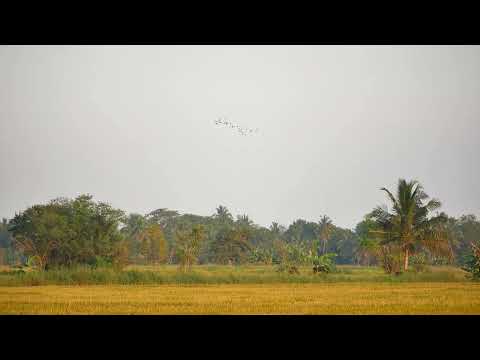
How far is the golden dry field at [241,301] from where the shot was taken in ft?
51.0

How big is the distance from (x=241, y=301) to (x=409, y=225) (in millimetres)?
16866

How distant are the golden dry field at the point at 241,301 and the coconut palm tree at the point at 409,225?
9.76 meters

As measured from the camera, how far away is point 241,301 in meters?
17.7

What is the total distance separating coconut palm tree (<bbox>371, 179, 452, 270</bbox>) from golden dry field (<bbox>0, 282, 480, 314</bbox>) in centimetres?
976

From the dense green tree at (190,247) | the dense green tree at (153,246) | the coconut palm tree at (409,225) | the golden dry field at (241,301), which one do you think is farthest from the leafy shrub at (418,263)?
the dense green tree at (153,246)

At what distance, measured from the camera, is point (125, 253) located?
32406 mm

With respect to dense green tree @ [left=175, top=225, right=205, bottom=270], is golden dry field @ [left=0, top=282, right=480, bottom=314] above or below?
below

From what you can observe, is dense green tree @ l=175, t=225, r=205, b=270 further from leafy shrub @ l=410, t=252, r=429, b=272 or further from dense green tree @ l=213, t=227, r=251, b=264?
dense green tree @ l=213, t=227, r=251, b=264

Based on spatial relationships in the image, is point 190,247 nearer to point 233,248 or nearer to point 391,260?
point 391,260

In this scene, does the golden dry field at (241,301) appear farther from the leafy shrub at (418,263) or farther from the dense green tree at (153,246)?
the dense green tree at (153,246)

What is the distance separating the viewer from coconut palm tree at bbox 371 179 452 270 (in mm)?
32094

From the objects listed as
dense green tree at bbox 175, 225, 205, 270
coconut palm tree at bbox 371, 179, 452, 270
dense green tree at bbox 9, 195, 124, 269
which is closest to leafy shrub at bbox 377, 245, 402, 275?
coconut palm tree at bbox 371, 179, 452, 270
